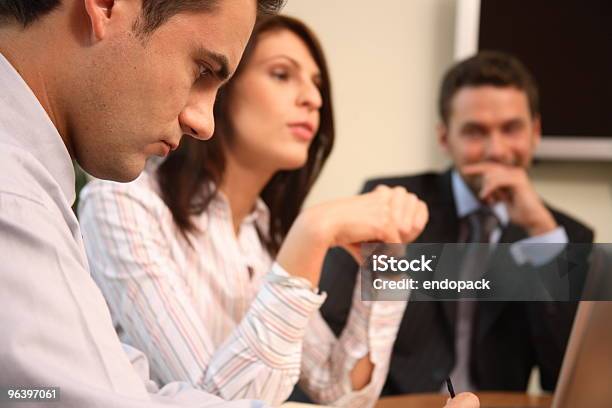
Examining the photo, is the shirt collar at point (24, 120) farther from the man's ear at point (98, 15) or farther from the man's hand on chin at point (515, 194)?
the man's hand on chin at point (515, 194)

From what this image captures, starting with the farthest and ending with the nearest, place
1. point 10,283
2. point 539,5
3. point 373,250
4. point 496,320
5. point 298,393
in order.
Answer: point 539,5, point 496,320, point 298,393, point 373,250, point 10,283

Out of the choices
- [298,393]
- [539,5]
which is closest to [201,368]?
[298,393]

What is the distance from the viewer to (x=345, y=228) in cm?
106

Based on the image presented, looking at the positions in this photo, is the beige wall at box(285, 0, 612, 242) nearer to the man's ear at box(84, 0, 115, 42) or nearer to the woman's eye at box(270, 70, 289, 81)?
the woman's eye at box(270, 70, 289, 81)

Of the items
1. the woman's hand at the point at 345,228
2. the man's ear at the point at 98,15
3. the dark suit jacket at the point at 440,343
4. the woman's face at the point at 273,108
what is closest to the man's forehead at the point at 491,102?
the dark suit jacket at the point at 440,343

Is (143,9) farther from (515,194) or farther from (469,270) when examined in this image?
(515,194)

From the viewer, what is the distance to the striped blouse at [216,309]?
1.01 m

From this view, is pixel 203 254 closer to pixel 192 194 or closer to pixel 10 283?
pixel 192 194

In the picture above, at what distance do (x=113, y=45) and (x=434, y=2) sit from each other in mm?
2014

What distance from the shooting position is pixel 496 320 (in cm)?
144

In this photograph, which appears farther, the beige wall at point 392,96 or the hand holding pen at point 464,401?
the beige wall at point 392,96

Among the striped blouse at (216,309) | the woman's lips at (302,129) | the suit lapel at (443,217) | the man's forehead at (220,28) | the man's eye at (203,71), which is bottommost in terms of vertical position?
the suit lapel at (443,217)

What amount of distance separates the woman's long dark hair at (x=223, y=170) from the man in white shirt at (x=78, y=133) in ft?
1.71

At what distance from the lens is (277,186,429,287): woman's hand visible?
3.40ft
